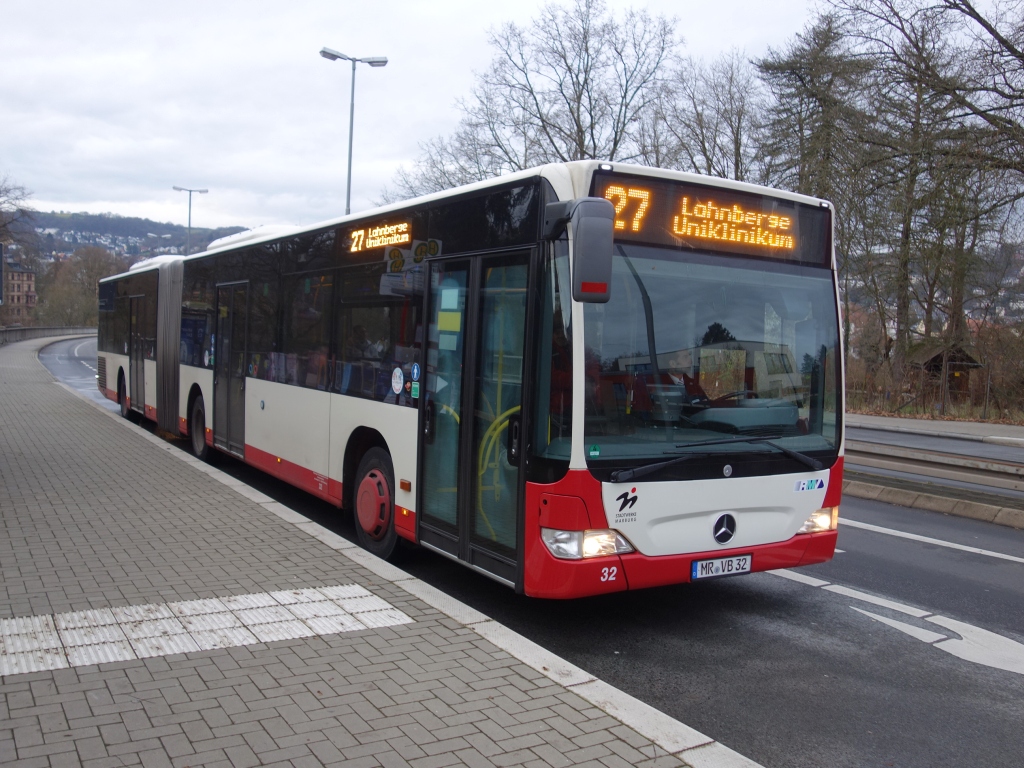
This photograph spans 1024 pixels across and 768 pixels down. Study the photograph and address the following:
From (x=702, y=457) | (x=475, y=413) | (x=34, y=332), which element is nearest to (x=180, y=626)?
(x=475, y=413)

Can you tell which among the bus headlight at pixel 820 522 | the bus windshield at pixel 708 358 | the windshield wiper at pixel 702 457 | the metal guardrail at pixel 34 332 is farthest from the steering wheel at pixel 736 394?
the metal guardrail at pixel 34 332

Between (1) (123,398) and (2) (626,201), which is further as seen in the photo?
(1) (123,398)

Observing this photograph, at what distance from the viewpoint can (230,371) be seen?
11.3 m

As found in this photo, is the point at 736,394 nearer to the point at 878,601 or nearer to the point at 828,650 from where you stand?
the point at 828,650

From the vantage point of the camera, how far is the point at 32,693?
413 cm

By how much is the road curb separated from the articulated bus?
4838 mm

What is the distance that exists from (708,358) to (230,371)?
291 inches

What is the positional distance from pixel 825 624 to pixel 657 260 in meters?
2.78

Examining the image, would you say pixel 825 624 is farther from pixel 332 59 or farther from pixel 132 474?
pixel 332 59

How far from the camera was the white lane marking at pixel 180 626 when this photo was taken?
4660 mm

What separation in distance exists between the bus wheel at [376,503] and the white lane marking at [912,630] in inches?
142

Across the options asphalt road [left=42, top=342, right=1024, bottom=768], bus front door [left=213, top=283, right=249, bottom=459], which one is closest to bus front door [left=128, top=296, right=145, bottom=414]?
bus front door [left=213, top=283, right=249, bottom=459]

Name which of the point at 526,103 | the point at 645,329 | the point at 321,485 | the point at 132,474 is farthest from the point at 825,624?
the point at 526,103

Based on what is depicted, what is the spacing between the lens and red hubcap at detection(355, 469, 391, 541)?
24.0ft
